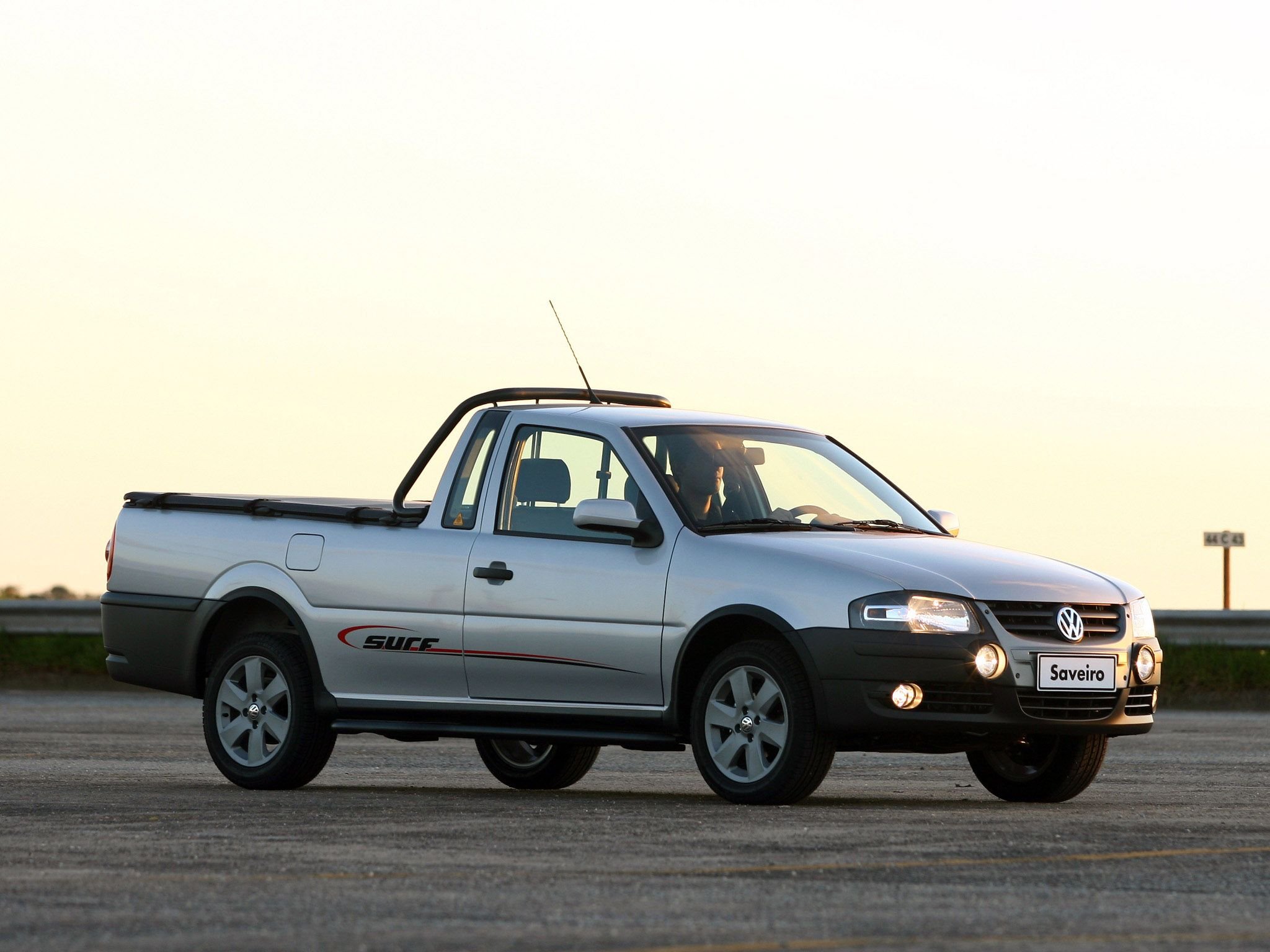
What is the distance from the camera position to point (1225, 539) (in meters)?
31.3

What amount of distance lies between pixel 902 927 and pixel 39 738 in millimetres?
10920

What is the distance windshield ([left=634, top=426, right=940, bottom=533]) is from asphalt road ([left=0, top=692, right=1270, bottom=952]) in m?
1.33

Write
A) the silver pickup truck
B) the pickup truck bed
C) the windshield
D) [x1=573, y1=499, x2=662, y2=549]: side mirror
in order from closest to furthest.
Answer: the silver pickup truck
[x1=573, y1=499, x2=662, y2=549]: side mirror
the windshield
the pickup truck bed

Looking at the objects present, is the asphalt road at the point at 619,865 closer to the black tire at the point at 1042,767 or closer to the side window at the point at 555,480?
the black tire at the point at 1042,767

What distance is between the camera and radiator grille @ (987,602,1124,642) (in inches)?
408

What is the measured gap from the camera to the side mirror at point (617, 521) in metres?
10.7

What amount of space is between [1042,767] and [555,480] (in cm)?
274

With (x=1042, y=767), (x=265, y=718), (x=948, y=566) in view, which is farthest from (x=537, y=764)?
(x=948, y=566)

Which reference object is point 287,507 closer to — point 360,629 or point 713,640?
point 360,629

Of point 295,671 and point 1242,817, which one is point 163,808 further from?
point 1242,817

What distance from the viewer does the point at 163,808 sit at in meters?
10.3

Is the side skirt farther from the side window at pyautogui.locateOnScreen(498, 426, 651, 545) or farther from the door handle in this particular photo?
the side window at pyautogui.locateOnScreen(498, 426, 651, 545)

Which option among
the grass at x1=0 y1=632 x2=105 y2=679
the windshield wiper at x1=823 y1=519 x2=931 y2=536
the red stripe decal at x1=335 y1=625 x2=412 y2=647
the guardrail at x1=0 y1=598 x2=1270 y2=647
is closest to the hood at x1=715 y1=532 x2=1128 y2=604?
the windshield wiper at x1=823 y1=519 x2=931 y2=536

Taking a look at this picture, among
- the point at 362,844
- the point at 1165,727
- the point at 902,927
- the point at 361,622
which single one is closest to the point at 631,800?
the point at 361,622
